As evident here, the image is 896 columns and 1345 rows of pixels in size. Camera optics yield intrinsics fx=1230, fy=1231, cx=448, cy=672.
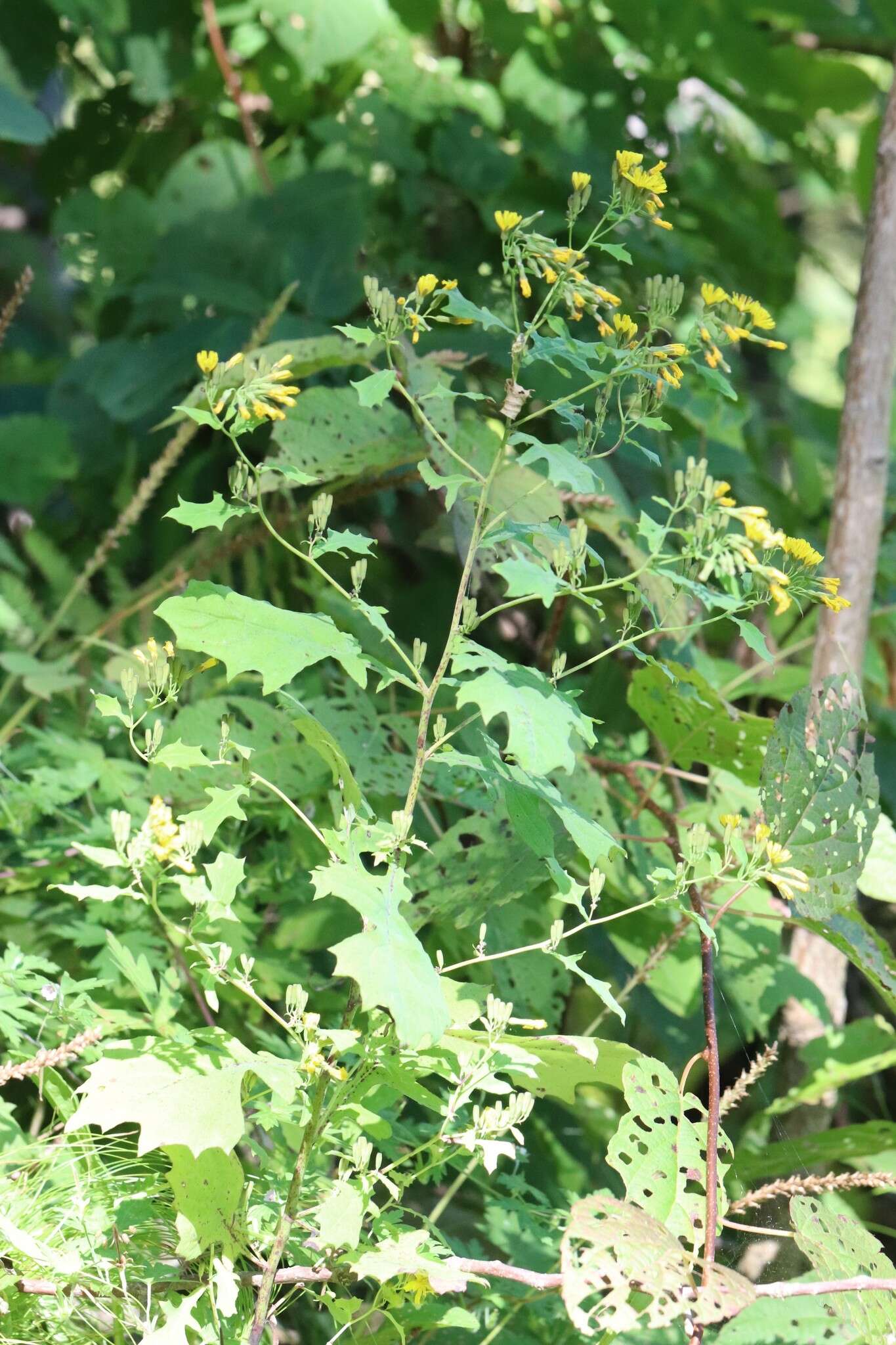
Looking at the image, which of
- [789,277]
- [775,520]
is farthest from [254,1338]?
[789,277]

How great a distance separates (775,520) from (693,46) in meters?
0.74

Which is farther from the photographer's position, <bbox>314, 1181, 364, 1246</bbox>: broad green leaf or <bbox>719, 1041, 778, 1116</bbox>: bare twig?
<bbox>719, 1041, 778, 1116</bbox>: bare twig

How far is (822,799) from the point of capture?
828 millimetres

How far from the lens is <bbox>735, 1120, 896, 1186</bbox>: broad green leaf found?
1.00 metres

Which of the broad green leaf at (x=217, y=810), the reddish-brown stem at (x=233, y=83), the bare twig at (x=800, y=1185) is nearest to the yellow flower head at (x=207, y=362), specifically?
the broad green leaf at (x=217, y=810)

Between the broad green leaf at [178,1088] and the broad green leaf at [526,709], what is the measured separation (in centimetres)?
24

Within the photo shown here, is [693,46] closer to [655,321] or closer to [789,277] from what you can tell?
[789,277]

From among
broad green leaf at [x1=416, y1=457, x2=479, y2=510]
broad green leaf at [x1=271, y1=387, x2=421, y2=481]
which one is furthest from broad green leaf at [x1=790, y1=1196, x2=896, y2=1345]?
broad green leaf at [x1=271, y1=387, x2=421, y2=481]

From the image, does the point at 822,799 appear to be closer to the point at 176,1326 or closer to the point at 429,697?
the point at 429,697

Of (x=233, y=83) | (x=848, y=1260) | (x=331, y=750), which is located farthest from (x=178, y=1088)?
(x=233, y=83)

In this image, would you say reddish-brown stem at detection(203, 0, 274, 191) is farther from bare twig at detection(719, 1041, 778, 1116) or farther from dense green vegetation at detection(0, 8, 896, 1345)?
bare twig at detection(719, 1041, 778, 1116)

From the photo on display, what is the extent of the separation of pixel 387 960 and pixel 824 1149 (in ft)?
2.13

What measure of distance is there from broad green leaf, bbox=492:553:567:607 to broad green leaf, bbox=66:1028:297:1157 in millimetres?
297

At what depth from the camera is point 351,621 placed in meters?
1.19
